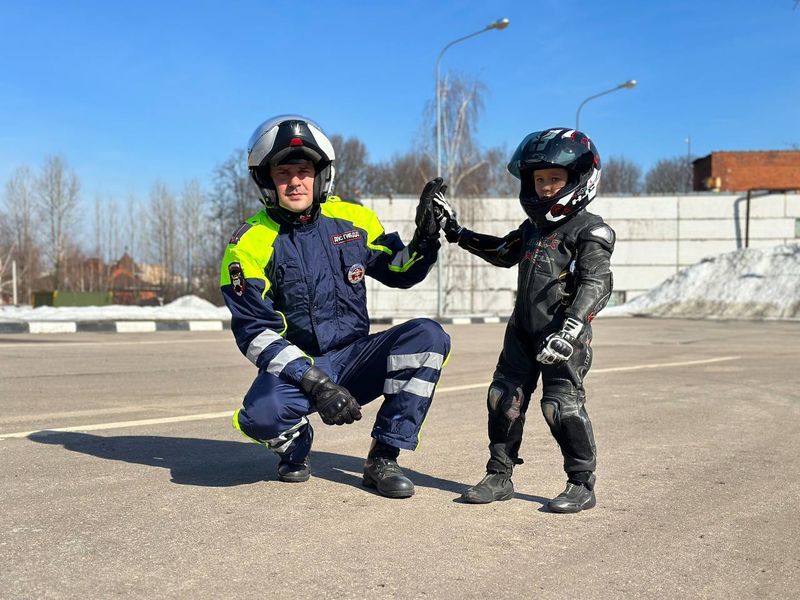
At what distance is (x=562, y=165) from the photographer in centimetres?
362

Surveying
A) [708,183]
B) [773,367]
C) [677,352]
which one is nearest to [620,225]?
[708,183]

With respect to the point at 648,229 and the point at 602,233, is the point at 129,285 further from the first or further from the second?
the point at 602,233

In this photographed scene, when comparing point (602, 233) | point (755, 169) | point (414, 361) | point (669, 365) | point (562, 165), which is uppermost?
point (755, 169)

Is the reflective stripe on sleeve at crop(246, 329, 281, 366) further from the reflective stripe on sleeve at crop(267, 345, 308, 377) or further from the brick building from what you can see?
the brick building

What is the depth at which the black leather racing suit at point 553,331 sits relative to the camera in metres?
3.53

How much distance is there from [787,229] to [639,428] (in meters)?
33.1

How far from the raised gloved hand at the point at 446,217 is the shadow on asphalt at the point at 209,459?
122cm

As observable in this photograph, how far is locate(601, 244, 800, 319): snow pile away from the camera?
986 inches

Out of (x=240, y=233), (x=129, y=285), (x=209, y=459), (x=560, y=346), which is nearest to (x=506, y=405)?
(x=560, y=346)

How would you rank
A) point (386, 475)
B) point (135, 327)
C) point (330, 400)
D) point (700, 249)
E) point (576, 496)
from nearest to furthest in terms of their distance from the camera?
point (576, 496)
point (330, 400)
point (386, 475)
point (135, 327)
point (700, 249)

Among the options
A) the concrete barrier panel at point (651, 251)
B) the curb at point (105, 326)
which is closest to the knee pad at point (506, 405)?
the curb at point (105, 326)

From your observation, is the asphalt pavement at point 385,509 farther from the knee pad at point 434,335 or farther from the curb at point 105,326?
the curb at point 105,326

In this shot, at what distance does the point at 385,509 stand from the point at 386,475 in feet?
0.95

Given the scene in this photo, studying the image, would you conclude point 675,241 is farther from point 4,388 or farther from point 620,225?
point 4,388
